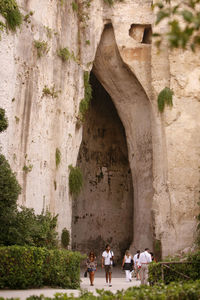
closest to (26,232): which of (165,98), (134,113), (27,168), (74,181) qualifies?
(27,168)

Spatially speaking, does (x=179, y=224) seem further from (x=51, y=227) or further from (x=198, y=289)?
(x=198, y=289)

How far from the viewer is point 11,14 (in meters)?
16.5

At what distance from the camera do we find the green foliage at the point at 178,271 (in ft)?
36.3

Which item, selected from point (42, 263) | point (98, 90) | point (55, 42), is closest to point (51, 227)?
point (42, 263)

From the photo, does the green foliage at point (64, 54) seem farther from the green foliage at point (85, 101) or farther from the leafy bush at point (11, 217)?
the leafy bush at point (11, 217)

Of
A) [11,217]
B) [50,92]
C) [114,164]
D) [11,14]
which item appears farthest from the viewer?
A: [114,164]

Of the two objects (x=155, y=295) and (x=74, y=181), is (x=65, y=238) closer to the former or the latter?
(x=74, y=181)

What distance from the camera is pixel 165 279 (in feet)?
36.6

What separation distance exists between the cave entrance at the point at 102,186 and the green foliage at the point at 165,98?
682 cm

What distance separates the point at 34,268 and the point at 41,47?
11135 mm

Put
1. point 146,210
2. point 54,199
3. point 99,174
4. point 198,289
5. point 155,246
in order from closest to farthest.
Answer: point 198,289, point 54,199, point 155,246, point 146,210, point 99,174

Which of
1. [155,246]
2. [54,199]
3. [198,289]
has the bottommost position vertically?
[198,289]

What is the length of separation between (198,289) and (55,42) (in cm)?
1601

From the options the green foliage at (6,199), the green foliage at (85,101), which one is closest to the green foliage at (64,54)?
the green foliage at (85,101)
